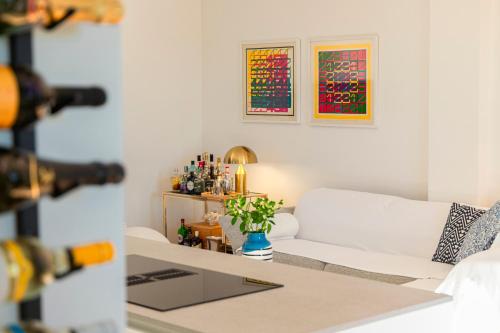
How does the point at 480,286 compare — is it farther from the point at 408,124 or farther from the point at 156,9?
the point at 156,9

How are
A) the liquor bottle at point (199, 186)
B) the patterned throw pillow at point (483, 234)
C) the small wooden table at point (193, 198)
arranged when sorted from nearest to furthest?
1. the patterned throw pillow at point (483, 234)
2. the small wooden table at point (193, 198)
3. the liquor bottle at point (199, 186)

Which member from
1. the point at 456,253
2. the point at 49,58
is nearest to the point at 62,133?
the point at 49,58

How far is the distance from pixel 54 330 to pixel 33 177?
179 millimetres

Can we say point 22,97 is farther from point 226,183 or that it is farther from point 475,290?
point 226,183

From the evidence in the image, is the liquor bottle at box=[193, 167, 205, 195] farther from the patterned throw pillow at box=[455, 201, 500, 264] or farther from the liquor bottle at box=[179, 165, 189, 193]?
the patterned throw pillow at box=[455, 201, 500, 264]

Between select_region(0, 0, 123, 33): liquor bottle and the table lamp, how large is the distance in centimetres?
627

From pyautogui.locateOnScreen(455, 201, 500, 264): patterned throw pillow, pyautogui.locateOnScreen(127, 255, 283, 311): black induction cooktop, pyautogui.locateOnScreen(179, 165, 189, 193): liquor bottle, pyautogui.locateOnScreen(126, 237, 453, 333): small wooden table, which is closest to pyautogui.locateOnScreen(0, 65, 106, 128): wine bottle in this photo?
pyautogui.locateOnScreen(126, 237, 453, 333): small wooden table

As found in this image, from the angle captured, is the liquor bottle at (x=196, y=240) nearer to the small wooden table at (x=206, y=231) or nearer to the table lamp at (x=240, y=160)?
the small wooden table at (x=206, y=231)

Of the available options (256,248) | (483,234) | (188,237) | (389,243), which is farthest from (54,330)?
(188,237)

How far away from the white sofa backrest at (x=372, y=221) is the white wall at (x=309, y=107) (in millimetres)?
367

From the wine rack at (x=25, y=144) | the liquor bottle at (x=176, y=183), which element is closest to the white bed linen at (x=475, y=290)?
the liquor bottle at (x=176, y=183)

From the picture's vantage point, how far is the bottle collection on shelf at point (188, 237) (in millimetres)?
7273

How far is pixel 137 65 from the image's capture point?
301 inches

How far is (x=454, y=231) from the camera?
550 cm
